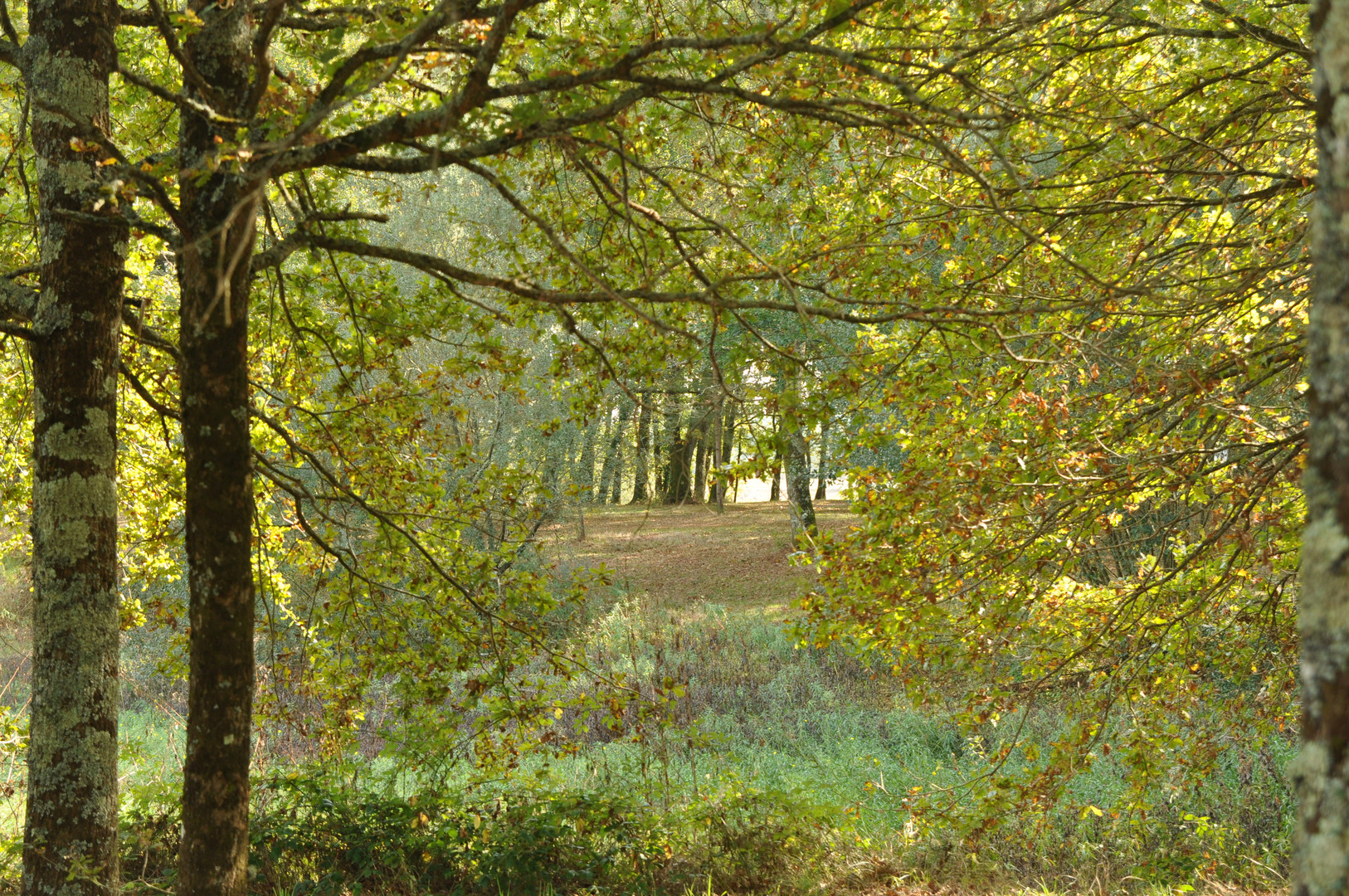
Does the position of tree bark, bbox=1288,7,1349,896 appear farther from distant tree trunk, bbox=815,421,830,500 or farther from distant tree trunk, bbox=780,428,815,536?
distant tree trunk, bbox=780,428,815,536

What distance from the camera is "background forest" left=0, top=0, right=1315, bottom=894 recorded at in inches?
130

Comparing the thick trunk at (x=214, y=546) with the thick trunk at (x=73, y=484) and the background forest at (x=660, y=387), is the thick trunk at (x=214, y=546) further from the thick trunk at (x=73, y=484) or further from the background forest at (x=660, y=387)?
the thick trunk at (x=73, y=484)

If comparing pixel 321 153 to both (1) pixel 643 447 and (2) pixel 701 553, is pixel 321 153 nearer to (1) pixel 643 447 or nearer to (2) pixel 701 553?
(1) pixel 643 447

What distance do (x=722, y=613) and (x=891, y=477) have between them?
1262cm

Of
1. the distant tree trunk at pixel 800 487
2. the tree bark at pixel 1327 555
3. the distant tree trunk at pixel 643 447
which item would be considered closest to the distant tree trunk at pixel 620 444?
the distant tree trunk at pixel 643 447

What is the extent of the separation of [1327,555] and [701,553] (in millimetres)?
23542

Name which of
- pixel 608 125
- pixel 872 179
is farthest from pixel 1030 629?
pixel 608 125

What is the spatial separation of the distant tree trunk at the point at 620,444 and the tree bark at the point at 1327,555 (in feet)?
34.6

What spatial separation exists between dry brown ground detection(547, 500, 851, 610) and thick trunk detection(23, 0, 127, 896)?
12.4 metres

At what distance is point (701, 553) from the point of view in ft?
79.9

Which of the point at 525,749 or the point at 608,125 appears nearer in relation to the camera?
the point at 608,125

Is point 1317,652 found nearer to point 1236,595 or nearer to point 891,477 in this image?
point 891,477

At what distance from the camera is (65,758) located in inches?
142

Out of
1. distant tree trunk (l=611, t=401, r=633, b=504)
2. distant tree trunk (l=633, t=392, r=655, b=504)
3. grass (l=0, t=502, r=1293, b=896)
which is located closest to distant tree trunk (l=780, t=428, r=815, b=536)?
distant tree trunk (l=611, t=401, r=633, b=504)
